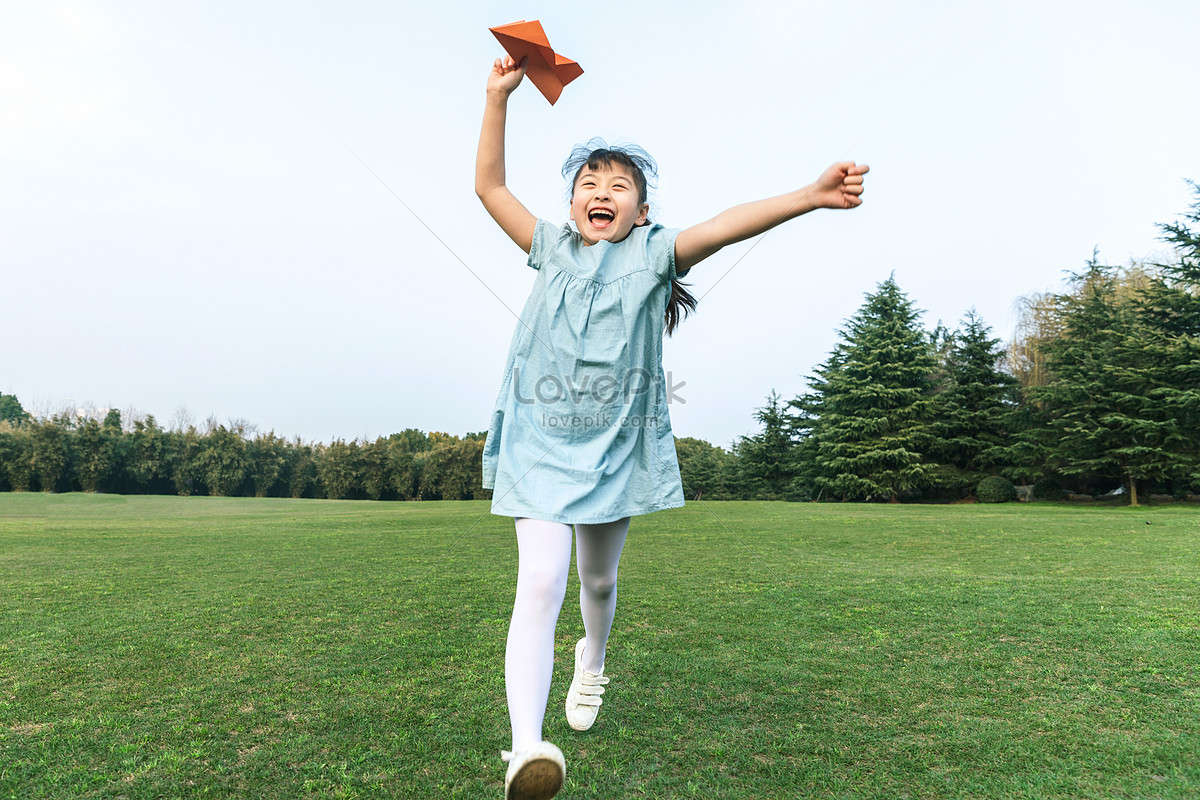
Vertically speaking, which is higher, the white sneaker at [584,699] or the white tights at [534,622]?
the white tights at [534,622]

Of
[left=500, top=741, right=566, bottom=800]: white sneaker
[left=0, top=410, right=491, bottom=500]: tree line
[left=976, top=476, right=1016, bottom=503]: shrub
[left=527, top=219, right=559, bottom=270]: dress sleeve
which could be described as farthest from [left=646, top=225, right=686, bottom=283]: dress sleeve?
[left=0, top=410, right=491, bottom=500]: tree line

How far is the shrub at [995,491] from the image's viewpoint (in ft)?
83.6

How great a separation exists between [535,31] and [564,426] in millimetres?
1371

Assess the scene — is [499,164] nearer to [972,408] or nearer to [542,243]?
[542,243]

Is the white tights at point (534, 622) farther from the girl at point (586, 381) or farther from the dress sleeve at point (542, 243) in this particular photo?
the dress sleeve at point (542, 243)

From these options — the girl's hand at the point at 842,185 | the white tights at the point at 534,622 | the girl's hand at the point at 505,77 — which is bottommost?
the white tights at the point at 534,622

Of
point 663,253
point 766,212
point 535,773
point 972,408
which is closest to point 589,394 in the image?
point 663,253

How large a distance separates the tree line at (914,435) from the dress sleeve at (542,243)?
2543 cm

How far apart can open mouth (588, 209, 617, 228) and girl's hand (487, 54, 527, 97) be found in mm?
524

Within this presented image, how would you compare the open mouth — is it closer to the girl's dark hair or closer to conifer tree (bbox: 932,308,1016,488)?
the girl's dark hair

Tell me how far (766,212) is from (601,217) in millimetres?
644

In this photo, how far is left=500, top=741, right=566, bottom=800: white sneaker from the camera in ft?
6.12

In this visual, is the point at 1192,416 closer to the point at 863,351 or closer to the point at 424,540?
the point at 863,351

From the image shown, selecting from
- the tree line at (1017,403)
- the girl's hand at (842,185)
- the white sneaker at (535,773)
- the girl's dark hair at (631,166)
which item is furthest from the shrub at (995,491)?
the white sneaker at (535,773)
